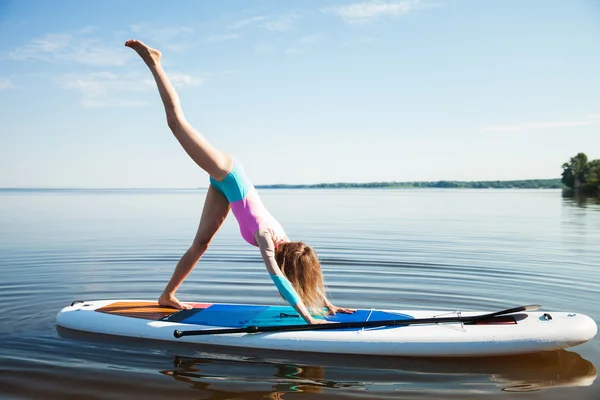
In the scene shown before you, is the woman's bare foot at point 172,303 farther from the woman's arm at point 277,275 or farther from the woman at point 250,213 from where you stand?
the woman's arm at point 277,275

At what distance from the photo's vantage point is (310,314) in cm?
570

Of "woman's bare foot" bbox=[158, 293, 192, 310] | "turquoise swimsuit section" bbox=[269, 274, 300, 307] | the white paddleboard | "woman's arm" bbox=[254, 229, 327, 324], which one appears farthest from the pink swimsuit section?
"woman's bare foot" bbox=[158, 293, 192, 310]

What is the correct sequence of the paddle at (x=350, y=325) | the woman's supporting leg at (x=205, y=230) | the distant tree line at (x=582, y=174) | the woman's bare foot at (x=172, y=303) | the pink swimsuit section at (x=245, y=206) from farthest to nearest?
the distant tree line at (x=582, y=174) < the woman's bare foot at (x=172, y=303) < the woman's supporting leg at (x=205, y=230) < the pink swimsuit section at (x=245, y=206) < the paddle at (x=350, y=325)

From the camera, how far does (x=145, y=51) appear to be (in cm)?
520

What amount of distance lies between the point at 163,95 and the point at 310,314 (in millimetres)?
2549

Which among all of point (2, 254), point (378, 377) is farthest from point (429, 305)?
point (2, 254)

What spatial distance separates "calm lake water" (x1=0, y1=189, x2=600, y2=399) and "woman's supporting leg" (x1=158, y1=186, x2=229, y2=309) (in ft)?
2.55

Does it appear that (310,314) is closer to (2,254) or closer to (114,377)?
(114,377)

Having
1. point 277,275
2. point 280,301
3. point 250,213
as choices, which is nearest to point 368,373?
point 277,275

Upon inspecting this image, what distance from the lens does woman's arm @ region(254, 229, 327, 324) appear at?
5.15 metres

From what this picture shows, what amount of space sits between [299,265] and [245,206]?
0.78 m

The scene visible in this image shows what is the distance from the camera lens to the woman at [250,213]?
520cm

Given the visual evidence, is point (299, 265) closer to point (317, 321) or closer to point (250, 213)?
point (317, 321)

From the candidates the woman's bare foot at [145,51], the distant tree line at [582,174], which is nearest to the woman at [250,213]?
the woman's bare foot at [145,51]
